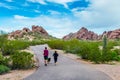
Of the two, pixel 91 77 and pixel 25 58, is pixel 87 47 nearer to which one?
pixel 25 58

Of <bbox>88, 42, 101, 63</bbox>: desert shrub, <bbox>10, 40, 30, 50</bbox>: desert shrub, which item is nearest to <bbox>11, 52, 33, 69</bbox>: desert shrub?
<bbox>88, 42, 101, 63</bbox>: desert shrub

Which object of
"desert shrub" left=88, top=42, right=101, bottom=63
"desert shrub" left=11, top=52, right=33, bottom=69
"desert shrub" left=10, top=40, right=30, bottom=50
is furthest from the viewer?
"desert shrub" left=10, top=40, right=30, bottom=50

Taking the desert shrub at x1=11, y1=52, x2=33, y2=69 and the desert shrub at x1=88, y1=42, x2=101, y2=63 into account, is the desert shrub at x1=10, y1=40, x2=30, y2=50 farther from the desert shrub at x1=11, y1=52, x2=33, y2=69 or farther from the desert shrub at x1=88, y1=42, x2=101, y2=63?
the desert shrub at x1=11, y1=52, x2=33, y2=69

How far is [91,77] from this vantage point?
23500 millimetres

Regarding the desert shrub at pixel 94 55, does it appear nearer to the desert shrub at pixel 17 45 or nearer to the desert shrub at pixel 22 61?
the desert shrub at pixel 22 61

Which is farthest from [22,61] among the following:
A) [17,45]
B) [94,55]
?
[17,45]

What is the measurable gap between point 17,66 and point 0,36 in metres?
20.4

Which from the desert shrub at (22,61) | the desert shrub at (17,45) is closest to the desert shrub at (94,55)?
the desert shrub at (22,61)

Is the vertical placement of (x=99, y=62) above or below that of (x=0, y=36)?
below

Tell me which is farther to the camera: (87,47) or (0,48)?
(0,48)

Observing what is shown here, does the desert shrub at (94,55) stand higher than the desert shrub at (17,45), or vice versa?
the desert shrub at (17,45)

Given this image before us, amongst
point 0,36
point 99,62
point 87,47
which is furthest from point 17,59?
point 0,36

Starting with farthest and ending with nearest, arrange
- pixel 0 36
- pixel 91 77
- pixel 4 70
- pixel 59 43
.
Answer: pixel 59 43, pixel 0 36, pixel 4 70, pixel 91 77

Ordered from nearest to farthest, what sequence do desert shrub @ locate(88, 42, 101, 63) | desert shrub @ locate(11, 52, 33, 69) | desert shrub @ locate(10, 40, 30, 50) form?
desert shrub @ locate(11, 52, 33, 69)
desert shrub @ locate(88, 42, 101, 63)
desert shrub @ locate(10, 40, 30, 50)
